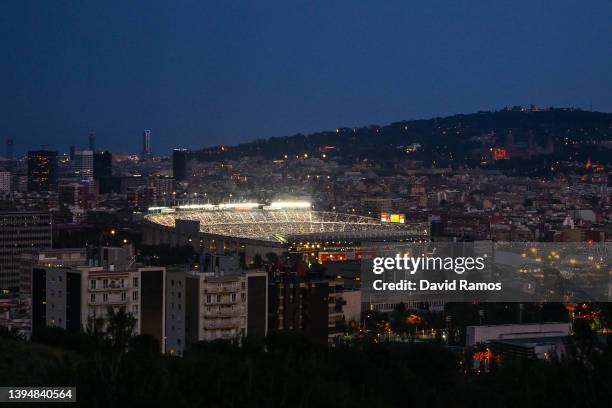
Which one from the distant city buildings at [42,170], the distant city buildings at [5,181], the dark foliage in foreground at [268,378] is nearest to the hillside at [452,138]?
the distant city buildings at [42,170]

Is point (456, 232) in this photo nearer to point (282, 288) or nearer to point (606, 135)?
point (282, 288)

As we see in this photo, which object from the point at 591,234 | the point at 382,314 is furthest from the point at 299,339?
the point at 591,234

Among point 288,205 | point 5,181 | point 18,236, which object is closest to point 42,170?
point 5,181

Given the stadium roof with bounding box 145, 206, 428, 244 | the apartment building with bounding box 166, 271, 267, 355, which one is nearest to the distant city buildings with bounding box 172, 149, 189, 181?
the stadium roof with bounding box 145, 206, 428, 244

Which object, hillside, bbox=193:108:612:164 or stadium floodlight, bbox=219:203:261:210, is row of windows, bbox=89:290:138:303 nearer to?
stadium floodlight, bbox=219:203:261:210

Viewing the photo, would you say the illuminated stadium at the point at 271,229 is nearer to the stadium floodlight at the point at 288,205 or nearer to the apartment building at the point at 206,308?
the stadium floodlight at the point at 288,205
